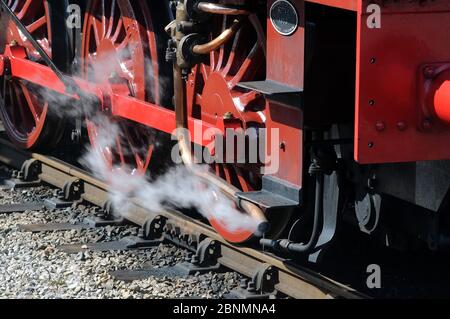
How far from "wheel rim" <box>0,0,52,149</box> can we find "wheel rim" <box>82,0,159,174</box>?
Answer: 0.55 m

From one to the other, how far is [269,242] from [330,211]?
32 centimetres

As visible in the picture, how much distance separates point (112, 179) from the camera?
673 cm

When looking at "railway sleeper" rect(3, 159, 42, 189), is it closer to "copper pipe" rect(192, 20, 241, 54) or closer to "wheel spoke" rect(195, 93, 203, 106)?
"wheel spoke" rect(195, 93, 203, 106)

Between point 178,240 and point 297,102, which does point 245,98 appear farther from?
point 178,240

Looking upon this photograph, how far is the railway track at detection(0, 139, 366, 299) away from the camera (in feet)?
16.5

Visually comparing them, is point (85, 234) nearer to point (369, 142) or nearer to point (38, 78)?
point (38, 78)

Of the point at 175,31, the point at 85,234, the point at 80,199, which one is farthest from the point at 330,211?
the point at 80,199

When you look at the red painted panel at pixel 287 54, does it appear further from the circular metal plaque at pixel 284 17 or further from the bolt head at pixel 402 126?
the bolt head at pixel 402 126

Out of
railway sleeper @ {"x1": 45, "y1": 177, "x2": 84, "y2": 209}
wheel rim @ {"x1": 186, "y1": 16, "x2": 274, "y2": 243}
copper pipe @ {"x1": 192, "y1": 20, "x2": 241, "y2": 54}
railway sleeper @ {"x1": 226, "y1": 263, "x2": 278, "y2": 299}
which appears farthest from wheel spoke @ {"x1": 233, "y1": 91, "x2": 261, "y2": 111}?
railway sleeper @ {"x1": 45, "y1": 177, "x2": 84, "y2": 209}

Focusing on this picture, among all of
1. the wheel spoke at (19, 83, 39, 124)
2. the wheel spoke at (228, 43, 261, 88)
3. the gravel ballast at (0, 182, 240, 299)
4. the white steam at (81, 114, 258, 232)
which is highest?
the wheel spoke at (228, 43, 261, 88)

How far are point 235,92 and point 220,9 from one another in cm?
57

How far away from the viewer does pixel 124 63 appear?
21.2 feet

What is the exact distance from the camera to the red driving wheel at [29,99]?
7469 mm

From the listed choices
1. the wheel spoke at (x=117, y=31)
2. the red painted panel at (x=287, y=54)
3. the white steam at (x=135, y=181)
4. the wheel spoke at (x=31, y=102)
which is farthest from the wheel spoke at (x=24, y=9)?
the red painted panel at (x=287, y=54)
